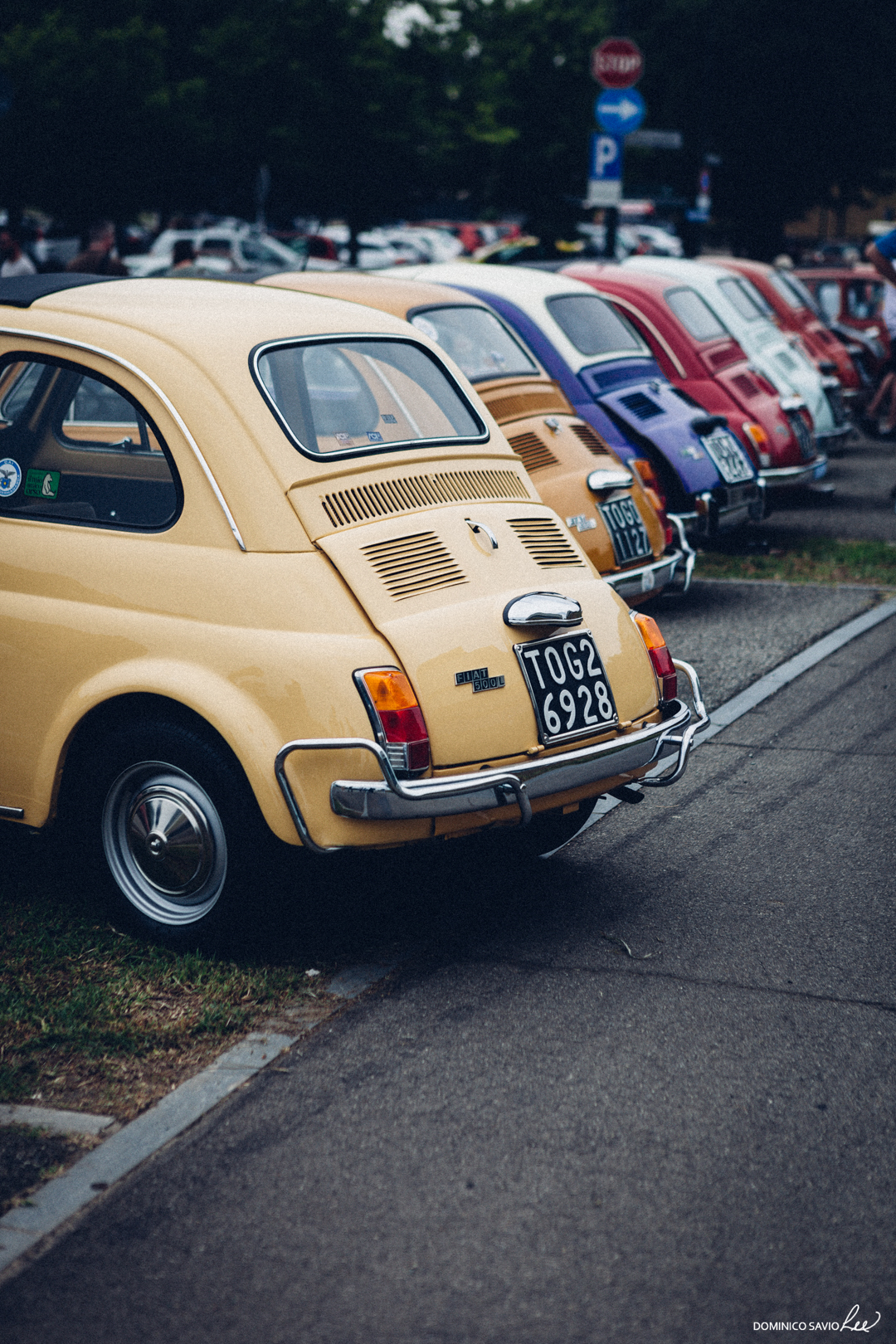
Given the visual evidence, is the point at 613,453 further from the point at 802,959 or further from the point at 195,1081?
the point at 195,1081

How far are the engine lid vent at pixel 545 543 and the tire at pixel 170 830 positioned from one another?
1.32 metres

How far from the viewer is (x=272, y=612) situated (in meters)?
4.28

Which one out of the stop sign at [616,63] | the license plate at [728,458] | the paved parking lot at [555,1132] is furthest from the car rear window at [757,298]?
the paved parking lot at [555,1132]

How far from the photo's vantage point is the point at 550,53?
81.0 ft

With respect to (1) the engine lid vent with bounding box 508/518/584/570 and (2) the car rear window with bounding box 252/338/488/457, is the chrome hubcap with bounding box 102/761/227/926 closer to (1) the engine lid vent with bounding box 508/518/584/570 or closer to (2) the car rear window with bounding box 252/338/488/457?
(2) the car rear window with bounding box 252/338/488/457

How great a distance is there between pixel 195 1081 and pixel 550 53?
78.5ft

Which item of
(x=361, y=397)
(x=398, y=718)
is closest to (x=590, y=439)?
(x=361, y=397)

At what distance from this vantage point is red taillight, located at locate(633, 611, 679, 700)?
497cm

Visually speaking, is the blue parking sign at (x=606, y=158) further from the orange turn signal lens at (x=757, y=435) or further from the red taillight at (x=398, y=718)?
the red taillight at (x=398, y=718)

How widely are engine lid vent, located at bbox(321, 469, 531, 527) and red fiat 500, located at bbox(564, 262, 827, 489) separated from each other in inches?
234

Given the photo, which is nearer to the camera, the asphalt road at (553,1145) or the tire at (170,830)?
the asphalt road at (553,1145)

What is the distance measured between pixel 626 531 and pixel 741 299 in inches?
258

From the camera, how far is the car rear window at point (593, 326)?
985cm

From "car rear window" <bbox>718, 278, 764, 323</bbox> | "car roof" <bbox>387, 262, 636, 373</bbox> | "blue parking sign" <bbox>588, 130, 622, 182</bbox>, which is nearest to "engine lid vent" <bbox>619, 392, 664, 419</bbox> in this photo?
"car roof" <bbox>387, 262, 636, 373</bbox>
